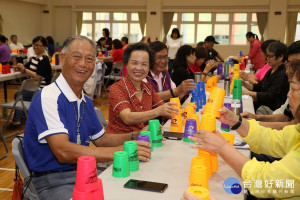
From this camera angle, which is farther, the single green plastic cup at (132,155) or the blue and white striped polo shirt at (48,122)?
the blue and white striped polo shirt at (48,122)

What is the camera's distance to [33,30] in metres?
14.6

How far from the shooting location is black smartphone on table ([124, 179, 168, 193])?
137cm

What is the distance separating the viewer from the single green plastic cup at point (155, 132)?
1.97 metres

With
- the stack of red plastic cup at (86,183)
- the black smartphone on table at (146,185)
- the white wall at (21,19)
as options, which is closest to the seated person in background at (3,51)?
the white wall at (21,19)

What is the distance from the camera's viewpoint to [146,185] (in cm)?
141

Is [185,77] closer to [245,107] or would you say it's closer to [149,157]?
[245,107]

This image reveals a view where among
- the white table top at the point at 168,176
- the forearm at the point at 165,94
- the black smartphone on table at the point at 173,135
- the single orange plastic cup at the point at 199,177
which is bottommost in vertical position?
the white table top at the point at 168,176

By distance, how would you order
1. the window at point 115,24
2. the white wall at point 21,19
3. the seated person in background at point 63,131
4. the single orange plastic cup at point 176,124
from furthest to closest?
the window at point 115,24 < the white wall at point 21,19 < the single orange plastic cup at point 176,124 < the seated person in background at point 63,131

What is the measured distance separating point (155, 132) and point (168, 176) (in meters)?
0.47

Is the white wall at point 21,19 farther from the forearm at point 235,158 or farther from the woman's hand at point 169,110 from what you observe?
the forearm at point 235,158

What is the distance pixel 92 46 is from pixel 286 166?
1.37m

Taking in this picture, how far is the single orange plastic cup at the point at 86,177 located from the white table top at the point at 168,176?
160 millimetres

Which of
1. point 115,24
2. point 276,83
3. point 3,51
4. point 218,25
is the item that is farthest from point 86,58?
point 115,24

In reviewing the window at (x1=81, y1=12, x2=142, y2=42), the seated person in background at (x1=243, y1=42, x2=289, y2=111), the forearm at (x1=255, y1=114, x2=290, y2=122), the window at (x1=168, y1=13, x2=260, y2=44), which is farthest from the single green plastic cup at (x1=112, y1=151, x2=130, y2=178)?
the window at (x1=81, y1=12, x2=142, y2=42)
